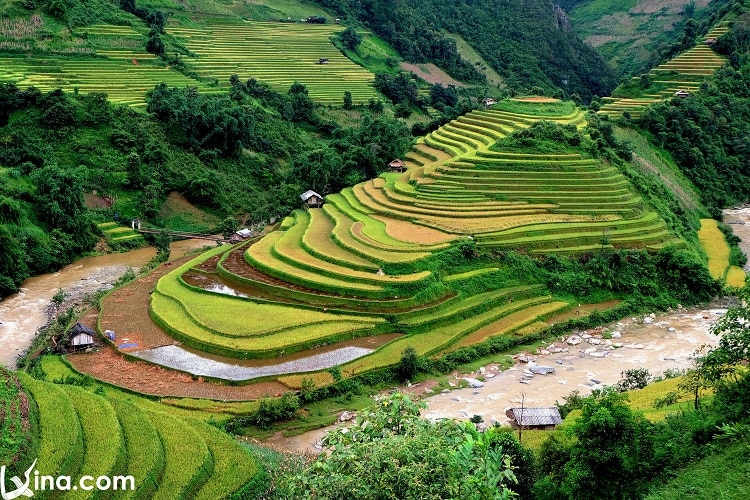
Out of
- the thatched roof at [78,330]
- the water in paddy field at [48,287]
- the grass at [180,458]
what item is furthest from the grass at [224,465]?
the water in paddy field at [48,287]

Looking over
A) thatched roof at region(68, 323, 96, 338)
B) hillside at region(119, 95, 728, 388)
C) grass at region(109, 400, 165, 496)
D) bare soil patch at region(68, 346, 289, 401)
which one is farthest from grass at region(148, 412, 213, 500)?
thatched roof at region(68, 323, 96, 338)

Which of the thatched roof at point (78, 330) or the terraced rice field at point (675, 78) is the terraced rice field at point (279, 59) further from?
the thatched roof at point (78, 330)

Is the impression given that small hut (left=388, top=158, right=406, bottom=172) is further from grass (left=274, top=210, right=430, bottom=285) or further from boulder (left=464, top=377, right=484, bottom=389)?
boulder (left=464, top=377, right=484, bottom=389)

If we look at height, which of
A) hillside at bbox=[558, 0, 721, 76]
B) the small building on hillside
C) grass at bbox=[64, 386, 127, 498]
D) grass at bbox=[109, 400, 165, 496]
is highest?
hillside at bbox=[558, 0, 721, 76]

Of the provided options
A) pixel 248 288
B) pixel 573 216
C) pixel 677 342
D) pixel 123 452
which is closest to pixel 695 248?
pixel 573 216

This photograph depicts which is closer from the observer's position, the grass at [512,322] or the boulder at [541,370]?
the boulder at [541,370]

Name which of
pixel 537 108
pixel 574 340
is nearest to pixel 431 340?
pixel 574 340

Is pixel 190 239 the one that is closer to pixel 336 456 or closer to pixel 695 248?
pixel 695 248
